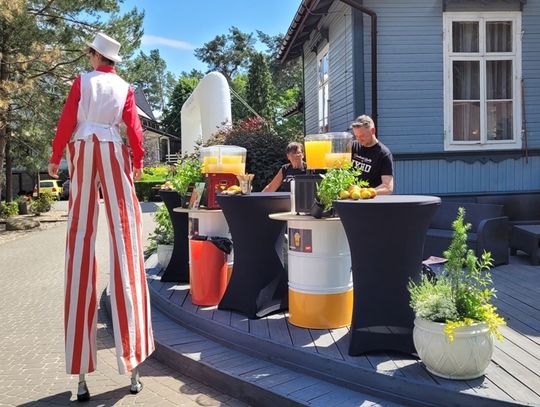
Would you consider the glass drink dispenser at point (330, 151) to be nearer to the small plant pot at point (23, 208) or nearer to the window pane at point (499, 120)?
the window pane at point (499, 120)

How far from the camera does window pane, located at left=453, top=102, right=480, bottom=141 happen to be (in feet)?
27.4

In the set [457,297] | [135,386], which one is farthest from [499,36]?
[135,386]

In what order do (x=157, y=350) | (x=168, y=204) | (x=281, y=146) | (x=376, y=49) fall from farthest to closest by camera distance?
(x=281, y=146)
(x=376, y=49)
(x=168, y=204)
(x=157, y=350)

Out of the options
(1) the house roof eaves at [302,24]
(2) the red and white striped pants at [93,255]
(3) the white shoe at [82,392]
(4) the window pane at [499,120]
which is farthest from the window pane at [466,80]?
(3) the white shoe at [82,392]

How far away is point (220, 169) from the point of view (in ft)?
16.1

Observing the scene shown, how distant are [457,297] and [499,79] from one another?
21.0ft

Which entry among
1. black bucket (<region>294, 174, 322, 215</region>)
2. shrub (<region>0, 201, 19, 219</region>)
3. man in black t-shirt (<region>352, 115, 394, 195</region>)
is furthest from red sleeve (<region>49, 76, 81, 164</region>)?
shrub (<region>0, 201, 19, 219</region>)

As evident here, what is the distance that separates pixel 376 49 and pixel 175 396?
6.27 metres

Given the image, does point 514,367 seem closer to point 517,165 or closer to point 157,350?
point 157,350

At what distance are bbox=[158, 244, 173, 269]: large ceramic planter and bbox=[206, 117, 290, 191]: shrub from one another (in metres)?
2.69

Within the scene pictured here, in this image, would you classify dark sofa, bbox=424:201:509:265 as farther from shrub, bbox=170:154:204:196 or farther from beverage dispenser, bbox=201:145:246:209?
shrub, bbox=170:154:204:196

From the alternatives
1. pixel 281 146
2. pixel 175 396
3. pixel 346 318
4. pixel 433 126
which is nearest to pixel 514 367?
pixel 346 318

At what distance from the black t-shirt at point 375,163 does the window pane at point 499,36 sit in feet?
15.7

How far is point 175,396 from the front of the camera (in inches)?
140
